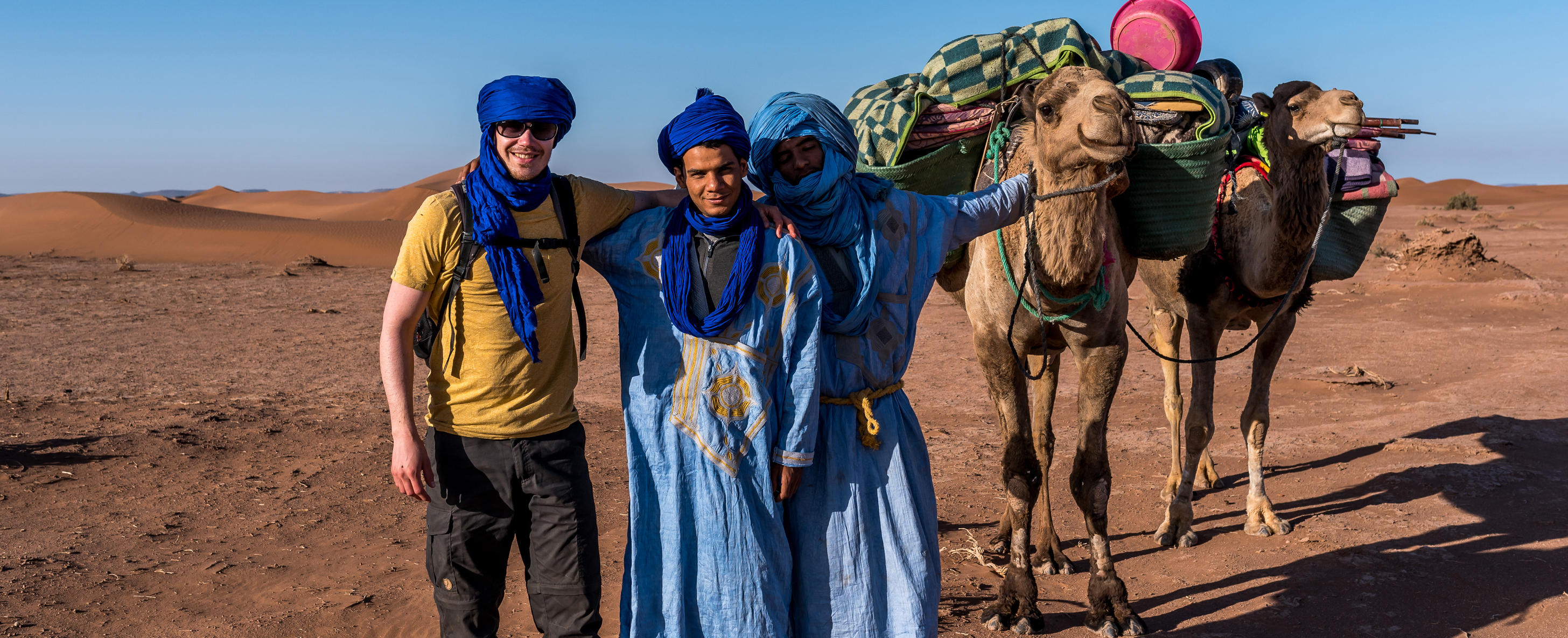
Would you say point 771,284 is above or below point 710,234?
below

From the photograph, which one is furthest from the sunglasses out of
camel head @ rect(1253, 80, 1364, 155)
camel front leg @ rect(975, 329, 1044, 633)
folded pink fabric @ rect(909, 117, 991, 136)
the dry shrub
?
the dry shrub

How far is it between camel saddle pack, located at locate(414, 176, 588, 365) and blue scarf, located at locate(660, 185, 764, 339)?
27 cm

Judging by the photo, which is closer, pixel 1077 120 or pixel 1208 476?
pixel 1077 120

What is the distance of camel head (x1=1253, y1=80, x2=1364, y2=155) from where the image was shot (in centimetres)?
456

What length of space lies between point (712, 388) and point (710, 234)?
0.41 metres

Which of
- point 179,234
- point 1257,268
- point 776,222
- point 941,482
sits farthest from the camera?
point 179,234

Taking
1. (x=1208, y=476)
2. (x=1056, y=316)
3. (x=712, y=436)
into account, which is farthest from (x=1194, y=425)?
(x=712, y=436)

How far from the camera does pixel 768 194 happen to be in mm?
2980

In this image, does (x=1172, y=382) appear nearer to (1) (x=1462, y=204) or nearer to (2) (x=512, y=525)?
(2) (x=512, y=525)

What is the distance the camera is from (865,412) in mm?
2904

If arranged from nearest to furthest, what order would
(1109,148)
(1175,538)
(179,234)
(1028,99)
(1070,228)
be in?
(1109,148) < (1070,228) < (1028,99) < (1175,538) < (179,234)

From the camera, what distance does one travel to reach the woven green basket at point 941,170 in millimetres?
4398

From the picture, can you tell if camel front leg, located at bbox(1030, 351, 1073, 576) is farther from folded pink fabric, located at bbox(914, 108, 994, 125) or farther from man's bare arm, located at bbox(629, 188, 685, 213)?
man's bare arm, located at bbox(629, 188, 685, 213)

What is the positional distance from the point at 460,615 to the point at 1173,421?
15.7ft
